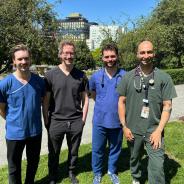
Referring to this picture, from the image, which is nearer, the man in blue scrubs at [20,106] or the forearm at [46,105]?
the man in blue scrubs at [20,106]

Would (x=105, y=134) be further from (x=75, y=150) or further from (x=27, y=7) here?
(x=27, y=7)

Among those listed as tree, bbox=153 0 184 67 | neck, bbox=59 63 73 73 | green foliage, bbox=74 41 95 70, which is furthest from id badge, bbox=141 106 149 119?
green foliage, bbox=74 41 95 70

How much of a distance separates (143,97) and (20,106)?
1.56 m

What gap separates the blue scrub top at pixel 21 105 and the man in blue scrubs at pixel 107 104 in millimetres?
925

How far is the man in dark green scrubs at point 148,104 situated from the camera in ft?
15.5

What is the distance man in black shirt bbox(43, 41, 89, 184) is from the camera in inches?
209

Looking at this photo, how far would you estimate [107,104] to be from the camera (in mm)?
5426

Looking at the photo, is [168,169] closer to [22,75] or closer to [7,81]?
[22,75]

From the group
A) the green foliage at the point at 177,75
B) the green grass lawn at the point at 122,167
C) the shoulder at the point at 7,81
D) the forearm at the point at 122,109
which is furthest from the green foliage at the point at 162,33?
the shoulder at the point at 7,81

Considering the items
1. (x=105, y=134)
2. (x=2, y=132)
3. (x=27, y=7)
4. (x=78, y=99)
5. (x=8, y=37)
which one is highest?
(x=27, y=7)

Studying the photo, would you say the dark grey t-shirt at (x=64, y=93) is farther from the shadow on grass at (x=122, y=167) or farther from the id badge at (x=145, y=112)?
the shadow on grass at (x=122, y=167)

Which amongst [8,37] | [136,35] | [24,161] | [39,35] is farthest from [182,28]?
[24,161]

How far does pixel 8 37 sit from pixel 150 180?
1950 cm

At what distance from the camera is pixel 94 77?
5.50 m
